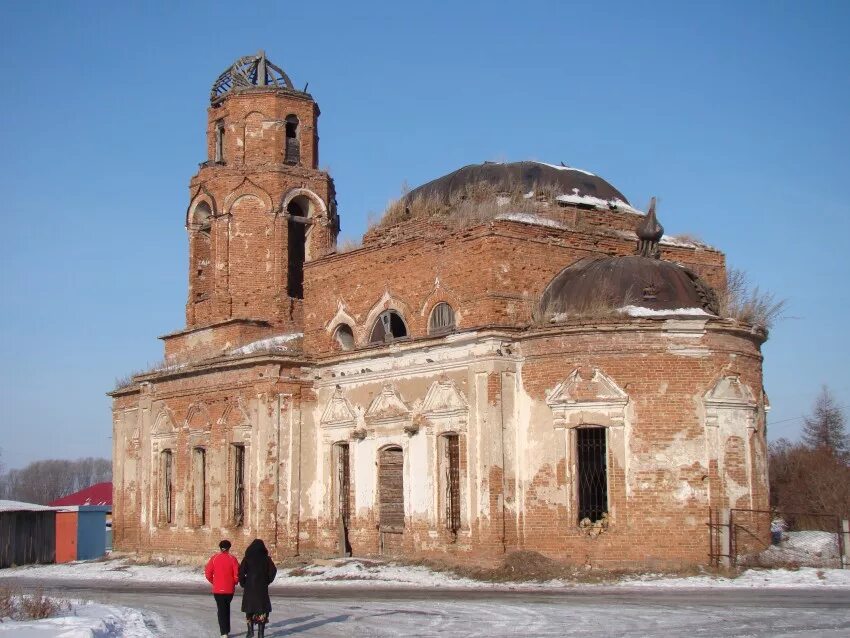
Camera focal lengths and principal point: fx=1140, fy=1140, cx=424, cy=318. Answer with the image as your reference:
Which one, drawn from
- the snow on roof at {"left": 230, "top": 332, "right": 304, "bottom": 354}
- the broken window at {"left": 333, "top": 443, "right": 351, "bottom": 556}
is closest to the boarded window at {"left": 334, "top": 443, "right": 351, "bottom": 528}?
the broken window at {"left": 333, "top": 443, "right": 351, "bottom": 556}

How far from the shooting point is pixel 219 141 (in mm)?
28250

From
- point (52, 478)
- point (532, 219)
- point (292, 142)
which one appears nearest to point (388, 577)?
point (532, 219)

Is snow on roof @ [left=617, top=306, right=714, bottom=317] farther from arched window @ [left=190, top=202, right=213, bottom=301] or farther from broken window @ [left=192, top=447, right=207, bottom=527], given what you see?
arched window @ [left=190, top=202, right=213, bottom=301]

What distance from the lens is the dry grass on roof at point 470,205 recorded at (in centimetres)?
2148

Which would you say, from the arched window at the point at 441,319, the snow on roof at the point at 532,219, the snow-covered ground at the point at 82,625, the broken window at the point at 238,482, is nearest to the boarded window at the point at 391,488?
the arched window at the point at 441,319

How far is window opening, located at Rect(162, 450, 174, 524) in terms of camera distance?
26.5 metres

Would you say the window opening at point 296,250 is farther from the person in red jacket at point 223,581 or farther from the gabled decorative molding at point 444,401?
the person in red jacket at point 223,581

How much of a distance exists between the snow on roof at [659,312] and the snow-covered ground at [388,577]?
424 cm

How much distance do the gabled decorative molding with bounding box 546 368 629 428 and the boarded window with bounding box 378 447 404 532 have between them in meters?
3.74

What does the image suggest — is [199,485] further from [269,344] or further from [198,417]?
[269,344]

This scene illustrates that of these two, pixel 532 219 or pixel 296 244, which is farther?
pixel 296 244

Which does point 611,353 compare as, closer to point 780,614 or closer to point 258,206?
point 780,614

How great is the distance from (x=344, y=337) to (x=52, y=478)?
127 metres

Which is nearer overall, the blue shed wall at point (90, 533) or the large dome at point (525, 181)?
the large dome at point (525, 181)
